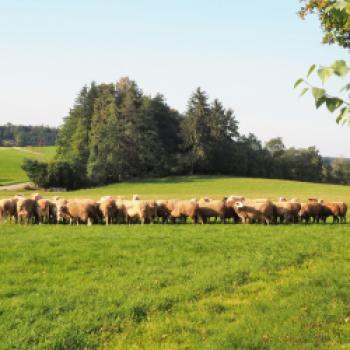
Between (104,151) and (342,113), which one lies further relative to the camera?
(104,151)

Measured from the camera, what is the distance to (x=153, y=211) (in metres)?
24.2

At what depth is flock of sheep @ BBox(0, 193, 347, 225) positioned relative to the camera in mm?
23812

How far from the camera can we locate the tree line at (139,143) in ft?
260

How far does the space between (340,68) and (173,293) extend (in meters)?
7.57

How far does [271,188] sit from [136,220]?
148ft

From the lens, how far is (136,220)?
2494cm

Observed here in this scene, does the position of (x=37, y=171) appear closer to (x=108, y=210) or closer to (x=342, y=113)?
(x=108, y=210)

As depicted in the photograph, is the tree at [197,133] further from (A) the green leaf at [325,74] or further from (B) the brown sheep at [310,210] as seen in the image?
(A) the green leaf at [325,74]

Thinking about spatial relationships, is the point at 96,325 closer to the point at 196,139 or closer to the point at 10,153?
the point at 196,139

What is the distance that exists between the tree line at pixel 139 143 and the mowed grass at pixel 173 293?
203 ft

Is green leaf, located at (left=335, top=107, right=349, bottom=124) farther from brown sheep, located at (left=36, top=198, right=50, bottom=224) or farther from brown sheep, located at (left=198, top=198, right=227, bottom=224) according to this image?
brown sheep, located at (left=36, top=198, right=50, bottom=224)

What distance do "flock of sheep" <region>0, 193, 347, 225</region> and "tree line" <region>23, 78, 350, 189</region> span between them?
50090mm

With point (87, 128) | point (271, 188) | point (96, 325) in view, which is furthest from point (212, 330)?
point (87, 128)

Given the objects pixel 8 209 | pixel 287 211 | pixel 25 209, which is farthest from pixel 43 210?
pixel 287 211
